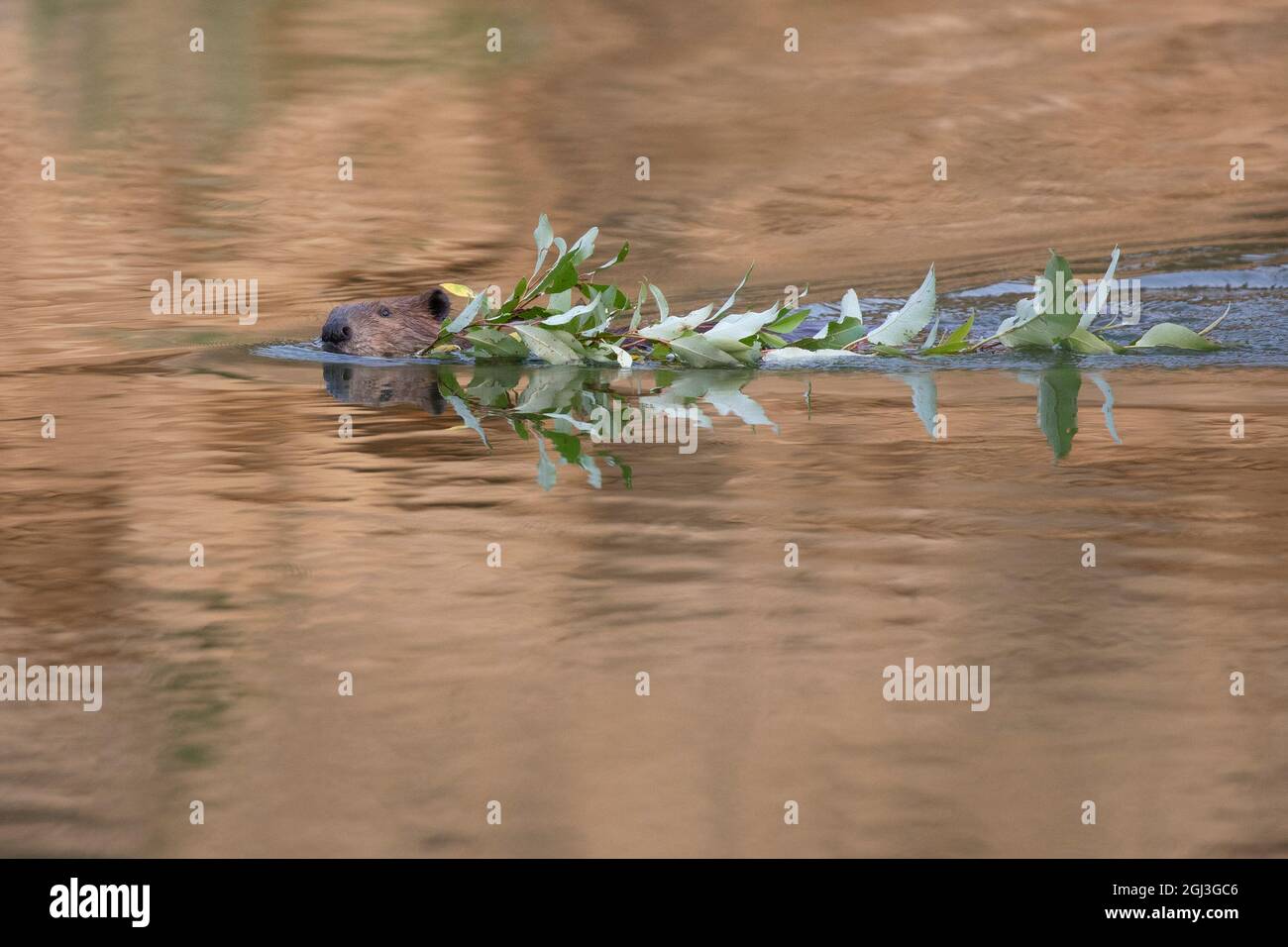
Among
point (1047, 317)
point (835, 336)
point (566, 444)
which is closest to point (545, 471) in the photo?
point (566, 444)

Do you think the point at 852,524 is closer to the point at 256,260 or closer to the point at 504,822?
the point at 504,822

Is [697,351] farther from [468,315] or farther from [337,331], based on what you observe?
[337,331]

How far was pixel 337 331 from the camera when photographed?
824cm

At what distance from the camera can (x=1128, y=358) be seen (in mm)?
7840

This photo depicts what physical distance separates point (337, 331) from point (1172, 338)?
11.9 feet

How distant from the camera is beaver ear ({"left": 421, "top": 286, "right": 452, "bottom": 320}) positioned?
798cm

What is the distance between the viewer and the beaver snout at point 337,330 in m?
8.21

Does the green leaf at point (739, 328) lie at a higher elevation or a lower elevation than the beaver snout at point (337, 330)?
lower

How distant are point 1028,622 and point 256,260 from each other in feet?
27.6

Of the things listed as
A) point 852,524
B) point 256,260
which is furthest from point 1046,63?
point 852,524

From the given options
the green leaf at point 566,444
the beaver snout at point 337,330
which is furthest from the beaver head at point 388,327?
the green leaf at point 566,444

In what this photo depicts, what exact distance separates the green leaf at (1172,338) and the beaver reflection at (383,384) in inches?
114

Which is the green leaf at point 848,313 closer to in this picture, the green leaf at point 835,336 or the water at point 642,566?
the green leaf at point 835,336

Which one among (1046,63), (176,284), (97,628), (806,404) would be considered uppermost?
(1046,63)
